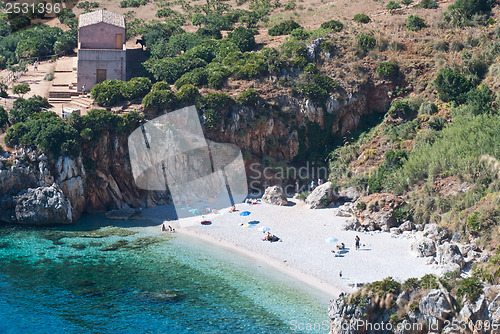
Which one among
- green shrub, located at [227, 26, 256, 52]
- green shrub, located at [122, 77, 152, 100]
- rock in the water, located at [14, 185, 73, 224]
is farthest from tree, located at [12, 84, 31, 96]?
green shrub, located at [227, 26, 256, 52]

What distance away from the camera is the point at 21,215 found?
5097cm

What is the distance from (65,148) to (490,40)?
40.8 metres

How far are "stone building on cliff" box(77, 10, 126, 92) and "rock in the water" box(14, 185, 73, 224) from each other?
15678 millimetres

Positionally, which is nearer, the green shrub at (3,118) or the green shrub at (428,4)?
the green shrub at (3,118)

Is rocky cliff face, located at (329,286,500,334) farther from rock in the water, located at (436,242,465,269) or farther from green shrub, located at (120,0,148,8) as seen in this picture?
green shrub, located at (120,0,148,8)

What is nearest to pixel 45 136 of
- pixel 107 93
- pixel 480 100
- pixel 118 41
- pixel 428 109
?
Result: pixel 107 93

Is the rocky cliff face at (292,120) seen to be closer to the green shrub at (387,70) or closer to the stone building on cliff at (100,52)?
the green shrub at (387,70)

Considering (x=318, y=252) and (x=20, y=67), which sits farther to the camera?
(x=20, y=67)

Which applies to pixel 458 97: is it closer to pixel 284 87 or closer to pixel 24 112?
pixel 284 87

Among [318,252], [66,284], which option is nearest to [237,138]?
[318,252]

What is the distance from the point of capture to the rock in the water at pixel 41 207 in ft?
167

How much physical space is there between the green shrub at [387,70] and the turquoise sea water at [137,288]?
25.8 metres

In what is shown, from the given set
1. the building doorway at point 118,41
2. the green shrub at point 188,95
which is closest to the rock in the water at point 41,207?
the green shrub at point 188,95

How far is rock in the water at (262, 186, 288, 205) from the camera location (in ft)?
182
